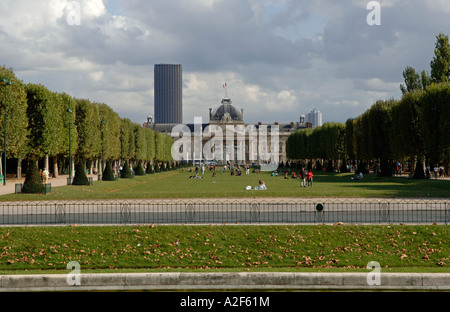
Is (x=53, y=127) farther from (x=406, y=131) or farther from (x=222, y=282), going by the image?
(x=222, y=282)

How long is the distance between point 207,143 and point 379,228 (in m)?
175

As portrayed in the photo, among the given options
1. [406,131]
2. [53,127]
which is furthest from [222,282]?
[406,131]

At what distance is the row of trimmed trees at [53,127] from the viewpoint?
49.9 m

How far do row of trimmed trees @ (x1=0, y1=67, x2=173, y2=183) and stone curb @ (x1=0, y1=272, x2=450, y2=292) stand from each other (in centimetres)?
3569

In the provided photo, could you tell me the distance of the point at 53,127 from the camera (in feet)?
186

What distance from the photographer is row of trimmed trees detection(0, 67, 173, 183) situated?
164 feet

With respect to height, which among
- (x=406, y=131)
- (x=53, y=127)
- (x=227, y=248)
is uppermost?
(x=53, y=127)

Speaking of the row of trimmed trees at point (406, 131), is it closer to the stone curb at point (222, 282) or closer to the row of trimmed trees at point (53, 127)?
the row of trimmed trees at point (53, 127)

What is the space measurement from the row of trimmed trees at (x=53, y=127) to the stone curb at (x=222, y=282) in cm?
3569

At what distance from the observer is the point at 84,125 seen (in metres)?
67.2

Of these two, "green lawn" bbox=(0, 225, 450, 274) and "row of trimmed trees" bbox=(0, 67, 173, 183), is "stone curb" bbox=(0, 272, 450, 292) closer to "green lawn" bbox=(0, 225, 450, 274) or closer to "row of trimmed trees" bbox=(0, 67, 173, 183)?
"green lawn" bbox=(0, 225, 450, 274)

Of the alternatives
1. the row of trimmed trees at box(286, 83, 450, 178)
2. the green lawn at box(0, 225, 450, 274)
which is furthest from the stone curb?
the row of trimmed trees at box(286, 83, 450, 178)

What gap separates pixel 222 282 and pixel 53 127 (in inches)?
1913

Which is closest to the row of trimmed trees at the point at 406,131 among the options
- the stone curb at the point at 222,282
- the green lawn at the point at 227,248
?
the green lawn at the point at 227,248
